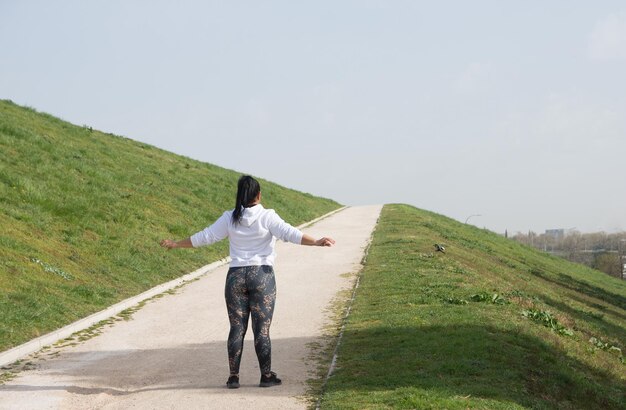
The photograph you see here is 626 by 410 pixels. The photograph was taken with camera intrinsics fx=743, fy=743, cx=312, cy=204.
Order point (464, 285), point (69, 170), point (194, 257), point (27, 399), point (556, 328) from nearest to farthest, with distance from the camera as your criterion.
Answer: point (27, 399)
point (556, 328)
point (464, 285)
point (194, 257)
point (69, 170)

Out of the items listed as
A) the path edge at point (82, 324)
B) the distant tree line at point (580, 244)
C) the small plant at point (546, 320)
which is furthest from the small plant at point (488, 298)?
the distant tree line at point (580, 244)

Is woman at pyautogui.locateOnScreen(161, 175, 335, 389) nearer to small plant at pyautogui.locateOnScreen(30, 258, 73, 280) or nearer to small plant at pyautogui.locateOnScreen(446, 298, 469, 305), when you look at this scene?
small plant at pyautogui.locateOnScreen(446, 298, 469, 305)

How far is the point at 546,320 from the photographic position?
14258 mm

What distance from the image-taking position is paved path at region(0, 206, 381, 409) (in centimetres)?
759

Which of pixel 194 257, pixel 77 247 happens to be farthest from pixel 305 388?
pixel 194 257

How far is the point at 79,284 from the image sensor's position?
14.1 metres

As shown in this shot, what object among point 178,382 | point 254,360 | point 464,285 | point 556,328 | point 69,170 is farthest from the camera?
point 69,170

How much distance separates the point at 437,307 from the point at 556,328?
2.63 meters

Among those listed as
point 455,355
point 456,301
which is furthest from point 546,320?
point 455,355

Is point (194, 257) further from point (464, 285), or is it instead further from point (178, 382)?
point (178, 382)

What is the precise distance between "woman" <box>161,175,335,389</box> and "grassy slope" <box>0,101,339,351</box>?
401 cm

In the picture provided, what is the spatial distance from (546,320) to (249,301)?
8.43 metres

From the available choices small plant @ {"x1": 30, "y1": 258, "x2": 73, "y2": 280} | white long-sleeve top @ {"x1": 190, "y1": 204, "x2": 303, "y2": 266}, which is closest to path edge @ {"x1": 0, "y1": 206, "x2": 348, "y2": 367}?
small plant @ {"x1": 30, "y1": 258, "x2": 73, "y2": 280}

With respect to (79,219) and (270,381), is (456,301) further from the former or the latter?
(79,219)
